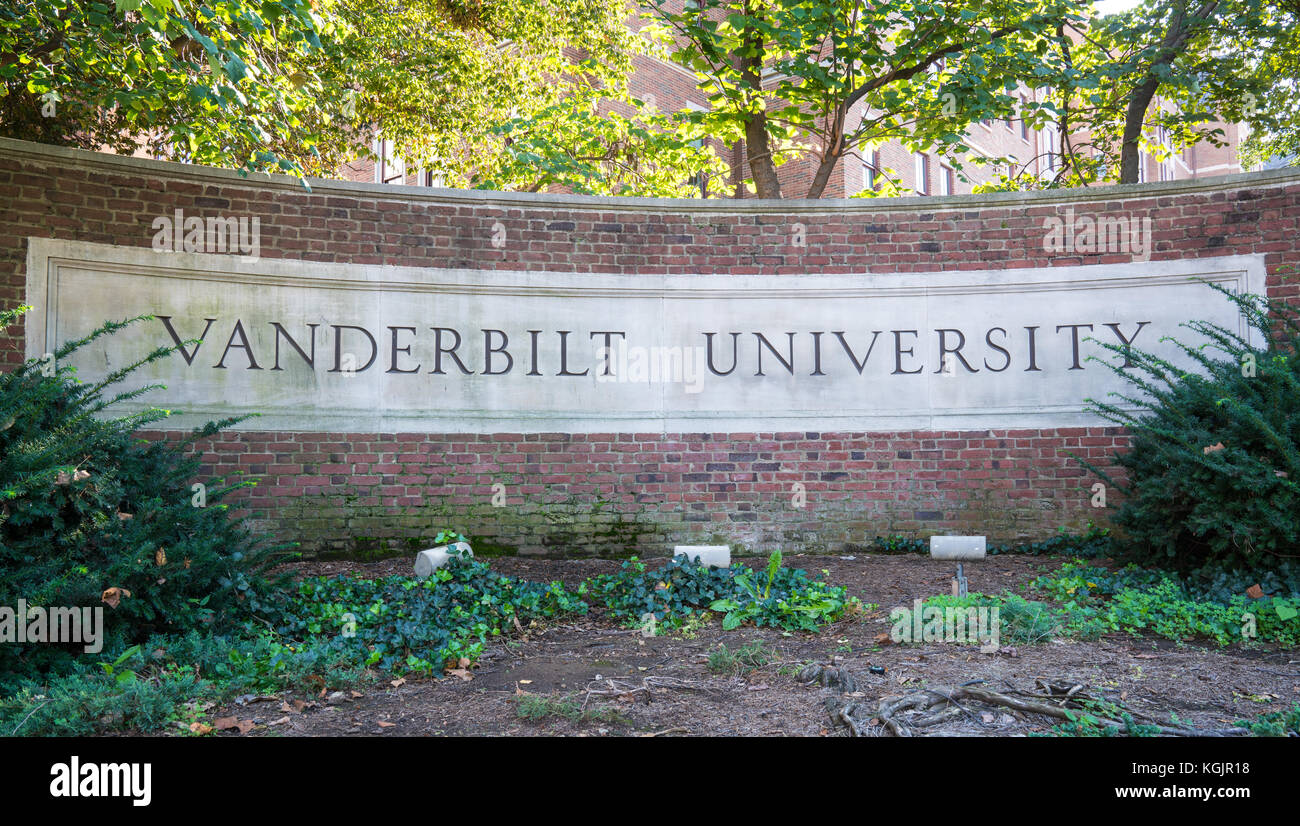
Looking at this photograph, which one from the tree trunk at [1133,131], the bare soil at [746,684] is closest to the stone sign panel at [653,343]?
the bare soil at [746,684]

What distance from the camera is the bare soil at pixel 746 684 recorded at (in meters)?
3.71

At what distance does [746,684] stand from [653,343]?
384 cm

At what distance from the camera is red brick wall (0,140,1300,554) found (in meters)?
7.04

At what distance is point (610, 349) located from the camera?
7.56 m

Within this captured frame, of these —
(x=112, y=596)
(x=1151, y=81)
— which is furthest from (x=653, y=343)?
(x=1151, y=81)

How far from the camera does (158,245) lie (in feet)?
22.4

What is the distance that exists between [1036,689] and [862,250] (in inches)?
182

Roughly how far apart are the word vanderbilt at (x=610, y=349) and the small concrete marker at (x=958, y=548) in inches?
56.2

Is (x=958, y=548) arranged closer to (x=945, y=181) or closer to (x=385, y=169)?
(x=385, y=169)

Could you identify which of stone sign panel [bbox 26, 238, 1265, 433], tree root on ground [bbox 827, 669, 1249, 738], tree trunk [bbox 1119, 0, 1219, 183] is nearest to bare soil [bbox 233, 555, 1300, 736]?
tree root on ground [bbox 827, 669, 1249, 738]

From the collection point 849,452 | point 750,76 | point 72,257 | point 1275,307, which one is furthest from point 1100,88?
point 72,257

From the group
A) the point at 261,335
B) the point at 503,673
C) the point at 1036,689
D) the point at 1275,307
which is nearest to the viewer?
the point at 1036,689

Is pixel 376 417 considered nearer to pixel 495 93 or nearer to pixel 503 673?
pixel 503 673

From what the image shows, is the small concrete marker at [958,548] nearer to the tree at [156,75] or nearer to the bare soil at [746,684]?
the bare soil at [746,684]
